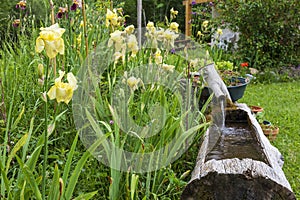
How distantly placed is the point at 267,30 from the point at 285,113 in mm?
2489

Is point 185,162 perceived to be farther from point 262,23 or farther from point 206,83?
point 262,23

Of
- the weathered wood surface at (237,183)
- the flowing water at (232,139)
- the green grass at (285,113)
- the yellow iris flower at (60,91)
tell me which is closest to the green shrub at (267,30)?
the green grass at (285,113)

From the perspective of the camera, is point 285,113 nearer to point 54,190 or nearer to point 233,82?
point 233,82

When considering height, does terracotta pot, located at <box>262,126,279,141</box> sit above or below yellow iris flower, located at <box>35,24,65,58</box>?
below

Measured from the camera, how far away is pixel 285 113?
4.37m

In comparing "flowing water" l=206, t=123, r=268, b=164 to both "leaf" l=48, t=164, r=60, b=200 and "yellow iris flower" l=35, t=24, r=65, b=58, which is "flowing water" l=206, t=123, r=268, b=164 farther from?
"yellow iris flower" l=35, t=24, r=65, b=58

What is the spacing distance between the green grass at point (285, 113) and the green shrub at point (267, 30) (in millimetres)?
665

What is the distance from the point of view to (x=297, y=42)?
653cm

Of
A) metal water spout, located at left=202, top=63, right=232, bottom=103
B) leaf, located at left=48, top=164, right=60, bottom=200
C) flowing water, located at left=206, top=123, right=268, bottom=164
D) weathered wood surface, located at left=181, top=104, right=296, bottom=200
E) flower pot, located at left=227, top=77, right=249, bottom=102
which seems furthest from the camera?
flower pot, located at left=227, top=77, right=249, bottom=102

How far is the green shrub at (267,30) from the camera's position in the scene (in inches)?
249

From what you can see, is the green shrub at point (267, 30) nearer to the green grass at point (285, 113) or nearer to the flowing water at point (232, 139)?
the green grass at point (285, 113)

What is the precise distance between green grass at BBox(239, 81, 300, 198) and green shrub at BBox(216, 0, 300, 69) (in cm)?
67

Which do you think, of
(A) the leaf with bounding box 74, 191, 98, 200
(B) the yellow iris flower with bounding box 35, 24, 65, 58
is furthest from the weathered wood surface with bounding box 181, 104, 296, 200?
(B) the yellow iris flower with bounding box 35, 24, 65, 58

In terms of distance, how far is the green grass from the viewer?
303 centimetres
